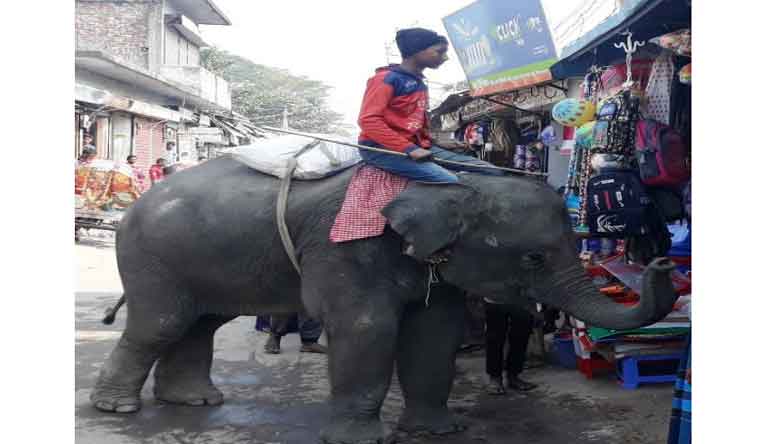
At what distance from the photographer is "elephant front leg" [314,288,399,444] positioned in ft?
14.0

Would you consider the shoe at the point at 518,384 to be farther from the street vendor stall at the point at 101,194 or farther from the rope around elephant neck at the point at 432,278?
the street vendor stall at the point at 101,194

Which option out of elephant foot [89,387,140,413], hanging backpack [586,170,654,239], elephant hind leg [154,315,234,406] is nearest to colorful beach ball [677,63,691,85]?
hanging backpack [586,170,654,239]

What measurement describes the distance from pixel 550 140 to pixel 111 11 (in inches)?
829

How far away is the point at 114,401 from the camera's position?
16.8 ft

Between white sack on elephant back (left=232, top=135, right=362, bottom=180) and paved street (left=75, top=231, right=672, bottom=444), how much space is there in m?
1.52

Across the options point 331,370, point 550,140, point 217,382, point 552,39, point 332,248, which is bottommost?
point 217,382

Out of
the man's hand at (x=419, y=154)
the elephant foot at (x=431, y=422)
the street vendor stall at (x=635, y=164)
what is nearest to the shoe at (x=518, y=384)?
the street vendor stall at (x=635, y=164)

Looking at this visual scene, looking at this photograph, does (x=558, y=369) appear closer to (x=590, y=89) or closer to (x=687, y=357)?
(x=590, y=89)

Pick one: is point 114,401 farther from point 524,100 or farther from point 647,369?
point 524,100

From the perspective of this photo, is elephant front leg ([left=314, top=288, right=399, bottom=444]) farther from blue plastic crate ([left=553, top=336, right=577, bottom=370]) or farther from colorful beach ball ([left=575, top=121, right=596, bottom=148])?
blue plastic crate ([left=553, top=336, right=577, bottom=370])

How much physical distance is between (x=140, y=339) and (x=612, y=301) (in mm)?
2875

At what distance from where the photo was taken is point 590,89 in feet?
18.9

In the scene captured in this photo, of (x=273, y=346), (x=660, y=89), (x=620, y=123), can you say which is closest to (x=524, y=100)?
(x=273, y=346)

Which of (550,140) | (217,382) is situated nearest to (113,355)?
(217,382)
